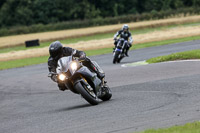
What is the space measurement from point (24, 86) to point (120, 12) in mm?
78784

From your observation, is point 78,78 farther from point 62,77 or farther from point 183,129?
point 183,129

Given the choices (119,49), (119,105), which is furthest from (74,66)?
(119,49)

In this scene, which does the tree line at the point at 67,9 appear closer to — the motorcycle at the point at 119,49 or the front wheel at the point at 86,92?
the motorcycle at the point at 119,49

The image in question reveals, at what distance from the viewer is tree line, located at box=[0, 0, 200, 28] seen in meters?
84.9

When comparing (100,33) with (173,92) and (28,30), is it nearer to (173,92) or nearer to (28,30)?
(28,30)

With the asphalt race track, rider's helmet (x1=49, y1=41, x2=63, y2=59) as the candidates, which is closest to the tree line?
the asphalt race track

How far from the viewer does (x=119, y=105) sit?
33.0 ft

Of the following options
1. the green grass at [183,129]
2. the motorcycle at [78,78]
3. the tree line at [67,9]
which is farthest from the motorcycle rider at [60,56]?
the tree line at [67,9]

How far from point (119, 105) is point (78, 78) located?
1.05 meters

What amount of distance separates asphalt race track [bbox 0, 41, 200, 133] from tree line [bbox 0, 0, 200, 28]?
6586 centimetres

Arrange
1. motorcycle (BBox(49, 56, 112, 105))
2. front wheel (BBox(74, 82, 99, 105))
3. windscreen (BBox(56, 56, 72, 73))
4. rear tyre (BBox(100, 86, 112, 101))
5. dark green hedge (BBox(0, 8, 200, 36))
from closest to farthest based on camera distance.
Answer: front wheel (BBox(74, 82, 99, 105))
motorcycle (BBox(49, 56, 112, 105))
windscreen (BBox(56, 56, 72, 73))
rear tyre (BBox(100, 86, 112, 101))
dark green hedge (BBox(0, 8, 200, 36))

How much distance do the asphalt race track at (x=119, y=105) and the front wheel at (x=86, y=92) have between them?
170 millimetres

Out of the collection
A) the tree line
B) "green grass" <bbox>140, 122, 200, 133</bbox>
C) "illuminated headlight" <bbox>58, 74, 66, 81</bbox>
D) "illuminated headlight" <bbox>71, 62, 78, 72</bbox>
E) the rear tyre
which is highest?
"green grass" <bbox>140, 122, 200, 133</bbox>

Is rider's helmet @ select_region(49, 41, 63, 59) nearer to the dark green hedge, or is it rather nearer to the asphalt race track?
the asphalt race track
